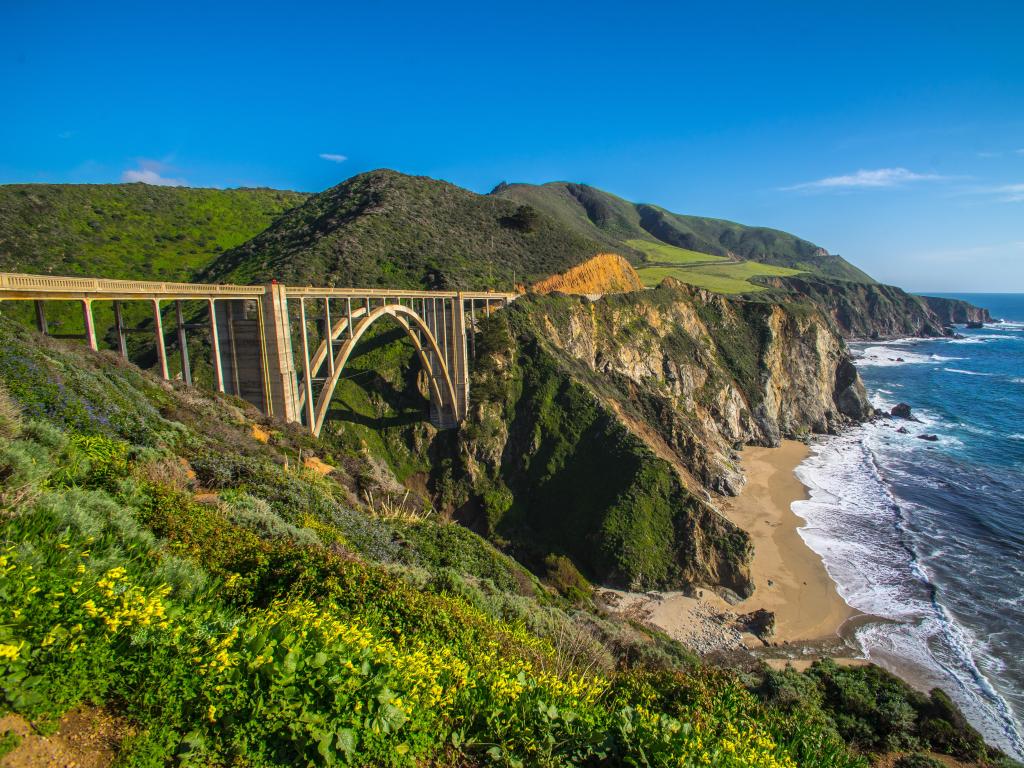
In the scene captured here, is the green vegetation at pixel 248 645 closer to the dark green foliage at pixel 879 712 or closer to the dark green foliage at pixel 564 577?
the dark green foliage at pixel 879 712

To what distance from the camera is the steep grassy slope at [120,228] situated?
4681cm

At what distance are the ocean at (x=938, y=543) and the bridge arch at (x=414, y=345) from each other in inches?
1078

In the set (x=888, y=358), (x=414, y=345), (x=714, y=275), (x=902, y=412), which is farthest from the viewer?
(x=714, y=275)

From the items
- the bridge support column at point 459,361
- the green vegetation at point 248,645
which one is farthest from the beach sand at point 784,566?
the bridge support column at point 459,361

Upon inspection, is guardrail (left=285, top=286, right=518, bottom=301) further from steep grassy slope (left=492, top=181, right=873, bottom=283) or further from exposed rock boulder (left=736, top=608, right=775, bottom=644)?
steep grassy slope (left=492, top=181, right=873, bottom=283)

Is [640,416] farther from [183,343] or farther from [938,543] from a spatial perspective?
[183,343]

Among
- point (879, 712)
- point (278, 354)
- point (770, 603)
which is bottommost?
point (770, 603)

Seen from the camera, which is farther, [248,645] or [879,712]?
[879,712]

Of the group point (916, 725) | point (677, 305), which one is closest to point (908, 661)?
point (916, 725)

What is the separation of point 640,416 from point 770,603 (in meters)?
18.7

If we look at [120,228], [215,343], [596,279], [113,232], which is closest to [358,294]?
[215,343]

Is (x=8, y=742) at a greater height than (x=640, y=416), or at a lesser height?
greater

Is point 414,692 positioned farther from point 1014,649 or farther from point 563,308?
point 563,308

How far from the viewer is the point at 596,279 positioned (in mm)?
59875
